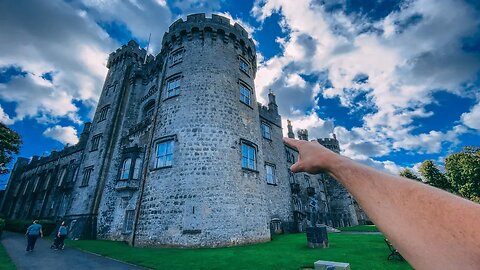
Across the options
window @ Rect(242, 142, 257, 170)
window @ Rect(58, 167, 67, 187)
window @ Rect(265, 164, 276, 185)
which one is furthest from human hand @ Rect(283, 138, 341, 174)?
window @ Rect(58, 167, 67, 187)

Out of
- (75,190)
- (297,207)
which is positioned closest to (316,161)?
(297,207)

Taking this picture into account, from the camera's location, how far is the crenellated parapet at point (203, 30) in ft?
53.4

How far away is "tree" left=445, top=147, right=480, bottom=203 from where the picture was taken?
26.8 m

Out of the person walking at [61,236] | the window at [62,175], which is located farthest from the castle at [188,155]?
the person walking at [61,236]

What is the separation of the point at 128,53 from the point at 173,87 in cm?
1442

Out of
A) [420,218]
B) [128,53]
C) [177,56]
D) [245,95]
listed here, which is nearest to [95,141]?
[128,53]

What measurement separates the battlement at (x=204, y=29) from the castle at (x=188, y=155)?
0.26 ft

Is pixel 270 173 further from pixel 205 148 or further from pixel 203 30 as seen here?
pixel 203 30

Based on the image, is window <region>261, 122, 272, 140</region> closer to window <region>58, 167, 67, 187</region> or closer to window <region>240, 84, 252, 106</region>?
window <region>240, 84, 252, 106</region>

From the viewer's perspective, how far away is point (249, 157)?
579 inches

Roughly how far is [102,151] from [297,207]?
1994 cm

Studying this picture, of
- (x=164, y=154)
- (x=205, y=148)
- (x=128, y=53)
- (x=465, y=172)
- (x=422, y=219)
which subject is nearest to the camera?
(x=422, y=219)

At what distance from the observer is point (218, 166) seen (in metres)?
12.7

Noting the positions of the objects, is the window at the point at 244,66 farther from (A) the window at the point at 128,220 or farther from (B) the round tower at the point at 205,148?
(A) the window at the point at 128,220
